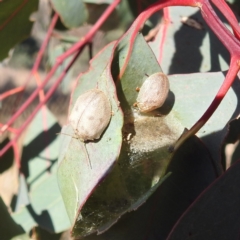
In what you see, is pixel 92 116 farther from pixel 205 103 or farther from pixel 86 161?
pixel 205 103

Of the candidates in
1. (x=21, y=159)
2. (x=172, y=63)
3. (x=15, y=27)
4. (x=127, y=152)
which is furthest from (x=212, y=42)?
(x=21, y=159)

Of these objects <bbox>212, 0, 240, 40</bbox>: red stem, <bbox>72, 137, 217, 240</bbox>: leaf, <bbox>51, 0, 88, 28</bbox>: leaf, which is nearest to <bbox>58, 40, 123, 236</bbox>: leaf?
<bbox>72, 137, 217, 240</bbox>: leaf

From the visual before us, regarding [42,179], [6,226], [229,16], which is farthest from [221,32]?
[42,179]

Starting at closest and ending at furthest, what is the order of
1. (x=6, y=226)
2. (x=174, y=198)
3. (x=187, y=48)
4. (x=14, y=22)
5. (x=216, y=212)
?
1. (x=216, y=212)
2. (x=174, y=198)
3. (x=6, y=226)
4. (x=187, y=48)
5. (x=14, y=22)

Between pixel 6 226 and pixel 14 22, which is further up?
pixel 14 22

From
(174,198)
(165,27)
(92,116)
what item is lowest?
(174,198)

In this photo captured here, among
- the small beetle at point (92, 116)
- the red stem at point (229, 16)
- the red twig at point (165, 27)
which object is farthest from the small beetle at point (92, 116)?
the red twig at point (165, 27)

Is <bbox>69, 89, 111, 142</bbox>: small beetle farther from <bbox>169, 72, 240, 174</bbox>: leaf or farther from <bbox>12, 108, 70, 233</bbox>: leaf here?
<bbox>12, 108, 70, 233</bbox>: leaf
